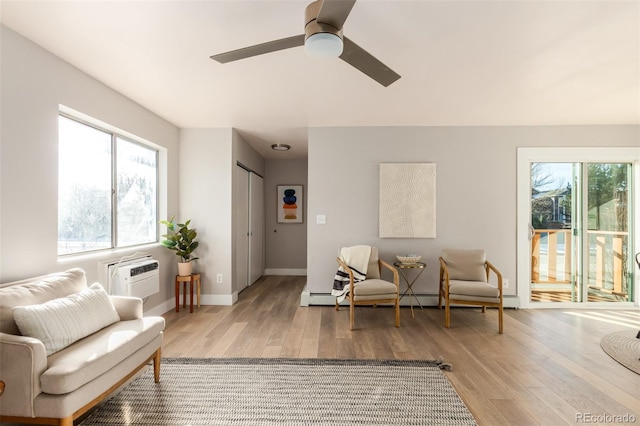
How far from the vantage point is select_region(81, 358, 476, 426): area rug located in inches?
74.5

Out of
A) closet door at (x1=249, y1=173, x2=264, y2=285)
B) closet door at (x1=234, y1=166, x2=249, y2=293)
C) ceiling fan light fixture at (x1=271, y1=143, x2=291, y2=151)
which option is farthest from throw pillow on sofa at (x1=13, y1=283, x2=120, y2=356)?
ceiling fan light fixture at (x1=271, y1=143, x2=291, y2=151)

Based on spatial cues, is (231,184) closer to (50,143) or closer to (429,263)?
(50,143)

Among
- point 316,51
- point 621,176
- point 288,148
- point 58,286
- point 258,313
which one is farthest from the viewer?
point 288,148

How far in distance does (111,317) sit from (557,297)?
511 centimetres

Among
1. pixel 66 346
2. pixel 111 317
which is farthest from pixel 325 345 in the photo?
pixel 66 346

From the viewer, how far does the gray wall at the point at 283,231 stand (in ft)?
21.8

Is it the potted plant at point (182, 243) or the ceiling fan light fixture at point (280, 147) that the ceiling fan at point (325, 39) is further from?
the ceiling fan light fixture at point (280, 147)

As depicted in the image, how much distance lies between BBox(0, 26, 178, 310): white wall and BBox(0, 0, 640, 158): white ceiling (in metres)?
0.15

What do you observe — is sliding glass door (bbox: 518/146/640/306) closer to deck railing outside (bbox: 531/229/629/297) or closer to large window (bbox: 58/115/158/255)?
deck railing outside (bbox: 531/229/629/297)

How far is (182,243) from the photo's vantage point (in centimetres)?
395

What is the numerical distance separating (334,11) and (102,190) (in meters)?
2.88

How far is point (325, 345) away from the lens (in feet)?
9.68

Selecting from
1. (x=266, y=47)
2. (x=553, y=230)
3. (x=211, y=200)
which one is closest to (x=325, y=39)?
(x=266, y=47)

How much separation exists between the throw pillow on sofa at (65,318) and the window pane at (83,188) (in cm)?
90
